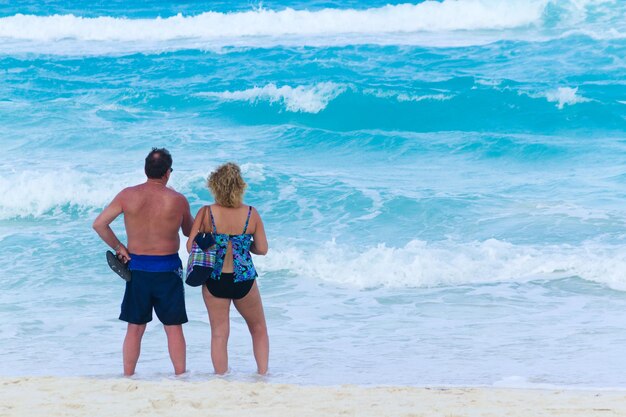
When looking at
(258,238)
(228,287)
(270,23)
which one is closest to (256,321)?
(228,287)

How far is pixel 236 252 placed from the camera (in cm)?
546

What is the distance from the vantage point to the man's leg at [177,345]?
573 cm

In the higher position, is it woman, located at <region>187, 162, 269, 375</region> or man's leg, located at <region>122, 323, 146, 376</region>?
woman, located at <region>187, 162, 269, 375</region>

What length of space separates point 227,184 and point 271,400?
1.30 meters

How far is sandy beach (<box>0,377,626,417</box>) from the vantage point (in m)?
4.80

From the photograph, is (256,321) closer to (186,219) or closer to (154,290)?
(154,290)

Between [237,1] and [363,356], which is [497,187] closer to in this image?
[363,356]

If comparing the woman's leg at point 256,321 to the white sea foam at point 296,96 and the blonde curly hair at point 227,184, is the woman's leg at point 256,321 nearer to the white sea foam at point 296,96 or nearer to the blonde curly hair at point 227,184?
the blonde curly hair at point 227,184

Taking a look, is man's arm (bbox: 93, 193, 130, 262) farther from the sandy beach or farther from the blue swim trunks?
the sandy beach

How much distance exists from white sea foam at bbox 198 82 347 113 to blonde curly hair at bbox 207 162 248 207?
1370 centimetres

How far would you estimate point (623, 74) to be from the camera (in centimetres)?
2127

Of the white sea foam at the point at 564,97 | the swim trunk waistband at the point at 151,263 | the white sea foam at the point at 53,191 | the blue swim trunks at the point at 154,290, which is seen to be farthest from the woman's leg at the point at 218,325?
the white sea foam at the point at 564,97

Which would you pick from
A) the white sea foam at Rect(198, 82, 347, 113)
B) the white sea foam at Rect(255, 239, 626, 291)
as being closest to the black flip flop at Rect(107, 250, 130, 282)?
the white sea foam at Rect(255, 239, 626, 291)

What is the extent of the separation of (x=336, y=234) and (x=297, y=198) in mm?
1583
